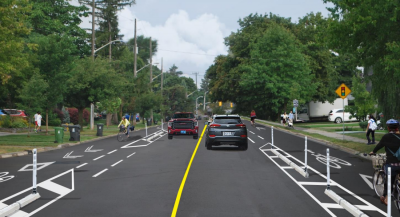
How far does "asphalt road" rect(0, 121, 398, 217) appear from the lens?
951 centimetres

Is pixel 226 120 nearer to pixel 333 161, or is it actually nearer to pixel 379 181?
pixel 333 161

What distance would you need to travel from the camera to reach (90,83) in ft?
128

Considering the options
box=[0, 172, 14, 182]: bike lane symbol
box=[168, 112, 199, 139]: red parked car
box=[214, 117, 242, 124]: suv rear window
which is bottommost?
box=[0, 172, 14, 182]: bike lane symbol

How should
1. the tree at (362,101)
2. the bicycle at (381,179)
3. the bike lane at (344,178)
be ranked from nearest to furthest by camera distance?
the bicycle at (381,179)
the bike lane at (344,178)
the tree at (362,101)

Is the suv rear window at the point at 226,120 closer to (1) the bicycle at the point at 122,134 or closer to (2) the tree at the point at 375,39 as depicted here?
(2) the tree at the point at 375,39

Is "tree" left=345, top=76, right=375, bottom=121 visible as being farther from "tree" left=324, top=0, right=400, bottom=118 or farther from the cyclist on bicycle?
the cyclist on bicycle

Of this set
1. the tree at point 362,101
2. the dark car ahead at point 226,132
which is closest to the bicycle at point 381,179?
the dark car ahead at point 226,132

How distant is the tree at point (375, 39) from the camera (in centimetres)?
1705

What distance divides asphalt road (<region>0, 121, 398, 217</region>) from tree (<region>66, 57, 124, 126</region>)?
18162 mm

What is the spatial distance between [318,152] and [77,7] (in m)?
44.2

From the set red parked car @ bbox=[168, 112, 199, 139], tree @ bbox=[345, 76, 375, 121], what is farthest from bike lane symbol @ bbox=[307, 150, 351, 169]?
tree @ bbox=[345, 76, 375, 121]

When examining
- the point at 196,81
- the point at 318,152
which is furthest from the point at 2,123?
the point at 196,81

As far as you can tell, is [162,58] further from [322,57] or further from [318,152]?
[318,152]

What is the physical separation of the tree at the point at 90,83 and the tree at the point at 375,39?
23.4 meters
